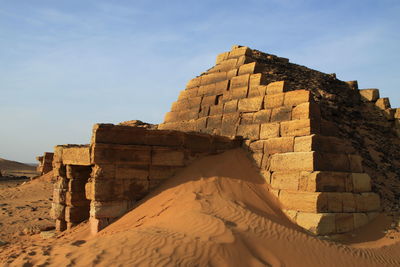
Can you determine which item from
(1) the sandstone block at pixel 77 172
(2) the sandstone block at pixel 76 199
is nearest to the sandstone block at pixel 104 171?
(1) the sandstone block at pixel 77 172

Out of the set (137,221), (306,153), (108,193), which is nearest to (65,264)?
(137,221)

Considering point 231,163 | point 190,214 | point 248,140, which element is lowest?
point 190,214

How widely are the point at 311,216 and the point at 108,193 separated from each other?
471 cm

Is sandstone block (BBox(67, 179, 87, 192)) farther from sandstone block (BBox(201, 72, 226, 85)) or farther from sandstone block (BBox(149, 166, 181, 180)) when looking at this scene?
sandstone block (BBox(201, 72, 226, 85))

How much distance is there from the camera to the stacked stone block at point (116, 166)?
27.0 feet

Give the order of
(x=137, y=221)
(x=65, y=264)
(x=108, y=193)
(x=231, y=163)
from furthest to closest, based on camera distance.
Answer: (x=231, y=163)
(x=108, y=193)
(x=137, y=221)
(x=65, y=264)

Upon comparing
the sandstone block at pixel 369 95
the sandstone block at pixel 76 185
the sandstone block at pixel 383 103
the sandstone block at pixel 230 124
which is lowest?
the sandstone block at pixel 76 185

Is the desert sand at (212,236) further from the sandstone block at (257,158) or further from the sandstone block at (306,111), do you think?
the sandstone block at (306,111)

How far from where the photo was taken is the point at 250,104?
10.8m

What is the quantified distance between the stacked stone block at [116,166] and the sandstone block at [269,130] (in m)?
0.84

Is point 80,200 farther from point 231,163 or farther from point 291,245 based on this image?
point 291,245

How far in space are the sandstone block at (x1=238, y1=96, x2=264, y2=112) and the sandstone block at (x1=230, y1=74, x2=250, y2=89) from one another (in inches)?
24.5

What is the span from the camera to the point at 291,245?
6.79 metres

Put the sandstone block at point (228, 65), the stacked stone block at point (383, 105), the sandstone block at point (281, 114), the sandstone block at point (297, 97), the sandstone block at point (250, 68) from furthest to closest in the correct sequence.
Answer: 1. the stacked stone block at point (383, 105)
2. the sandstone block at point (228, 65)
3. the sandstone block at point (250, 68)
4. the sandstone block at point (281, 114)
5. the sandstone block at point (297, 97)
